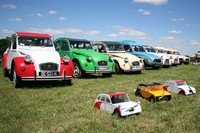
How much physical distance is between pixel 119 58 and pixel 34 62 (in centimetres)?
683

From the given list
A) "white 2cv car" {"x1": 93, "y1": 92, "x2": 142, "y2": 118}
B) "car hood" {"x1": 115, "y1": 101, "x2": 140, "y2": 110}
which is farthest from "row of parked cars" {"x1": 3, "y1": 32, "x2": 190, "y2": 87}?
"car hood" {"x1": 115, "y1": 101, "x2": 140, "y2": 110}

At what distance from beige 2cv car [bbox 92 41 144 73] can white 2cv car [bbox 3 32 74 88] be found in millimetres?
4861

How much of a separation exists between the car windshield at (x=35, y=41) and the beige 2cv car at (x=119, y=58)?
14.4 ft

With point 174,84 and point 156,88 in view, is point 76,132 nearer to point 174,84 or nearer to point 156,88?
point 156,88

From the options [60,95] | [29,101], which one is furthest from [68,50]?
[29,101]

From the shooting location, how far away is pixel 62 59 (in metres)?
9.98

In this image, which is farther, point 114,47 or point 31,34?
point 114,47

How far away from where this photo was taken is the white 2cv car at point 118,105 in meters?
5.74

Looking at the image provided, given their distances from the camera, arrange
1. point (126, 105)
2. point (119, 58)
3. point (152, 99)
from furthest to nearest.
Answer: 1. point (119, 58)
2. point (152, 99)
3. point (126, 105)

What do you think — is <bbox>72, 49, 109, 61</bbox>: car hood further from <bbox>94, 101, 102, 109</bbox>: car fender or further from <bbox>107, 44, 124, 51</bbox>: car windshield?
<bbox>94, 101, 102, 109</bbox>: car fender

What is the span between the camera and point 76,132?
4793 mm

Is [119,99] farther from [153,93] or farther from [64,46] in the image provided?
[64,46]

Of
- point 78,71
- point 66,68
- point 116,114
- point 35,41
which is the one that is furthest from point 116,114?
point 78,71

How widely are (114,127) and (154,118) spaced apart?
1.17 meters
